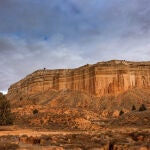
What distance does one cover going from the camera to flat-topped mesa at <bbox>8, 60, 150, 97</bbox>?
92312mm

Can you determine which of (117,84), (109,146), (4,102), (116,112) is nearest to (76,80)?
(117,84)

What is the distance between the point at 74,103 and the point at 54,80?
70.9 ft

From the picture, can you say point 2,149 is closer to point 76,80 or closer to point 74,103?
point 74,103

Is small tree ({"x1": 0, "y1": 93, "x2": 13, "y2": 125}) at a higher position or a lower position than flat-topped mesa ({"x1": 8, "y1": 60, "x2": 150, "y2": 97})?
lower

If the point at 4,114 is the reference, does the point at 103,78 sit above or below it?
above

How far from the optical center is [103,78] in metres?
93.9

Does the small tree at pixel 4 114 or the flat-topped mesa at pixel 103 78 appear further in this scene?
the flat-topped mesa at pixel 103 78

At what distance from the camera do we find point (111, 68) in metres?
94.9

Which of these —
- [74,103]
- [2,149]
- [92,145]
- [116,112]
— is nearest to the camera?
[2,149]

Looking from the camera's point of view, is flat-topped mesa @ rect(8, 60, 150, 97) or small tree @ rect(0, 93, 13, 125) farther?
flat-topped mesa @ rect(8, 60, 150, 97)

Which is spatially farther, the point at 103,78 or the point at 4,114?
the point at 103,78

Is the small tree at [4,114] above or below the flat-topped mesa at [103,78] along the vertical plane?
below

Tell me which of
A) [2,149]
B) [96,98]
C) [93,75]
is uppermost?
[93,75]

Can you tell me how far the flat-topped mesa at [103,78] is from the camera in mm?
92312
